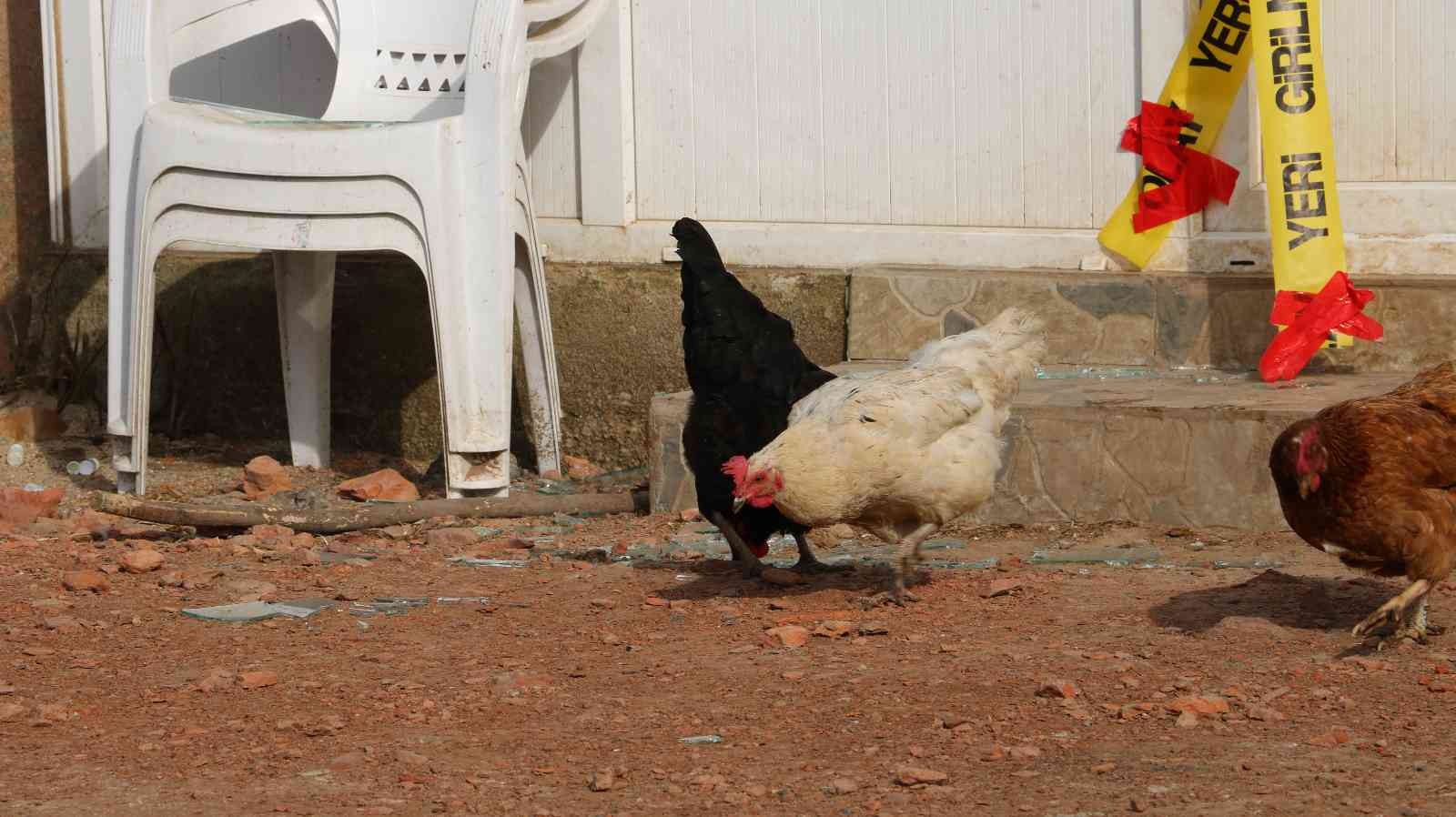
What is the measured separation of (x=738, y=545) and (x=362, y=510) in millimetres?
1483

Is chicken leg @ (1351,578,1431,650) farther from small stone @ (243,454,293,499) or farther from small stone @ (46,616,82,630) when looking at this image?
small stone @ (243,454,293,499)

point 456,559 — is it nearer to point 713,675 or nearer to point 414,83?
point 713,675

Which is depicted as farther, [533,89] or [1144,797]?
[533,89]

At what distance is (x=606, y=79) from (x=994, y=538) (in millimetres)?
2593

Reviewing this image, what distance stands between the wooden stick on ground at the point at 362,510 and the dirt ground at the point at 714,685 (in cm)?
10

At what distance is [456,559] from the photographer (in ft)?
17.6

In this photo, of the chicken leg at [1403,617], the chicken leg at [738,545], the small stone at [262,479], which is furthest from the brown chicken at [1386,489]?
the small stone at [262,479]

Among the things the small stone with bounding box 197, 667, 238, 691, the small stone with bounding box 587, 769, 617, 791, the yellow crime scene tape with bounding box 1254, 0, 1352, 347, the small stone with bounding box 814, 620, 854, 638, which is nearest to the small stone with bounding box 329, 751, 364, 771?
the small stone with bounding box 587, 769, 617, 791

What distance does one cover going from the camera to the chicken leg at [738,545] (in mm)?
4941

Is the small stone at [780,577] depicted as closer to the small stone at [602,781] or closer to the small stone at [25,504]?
the small stone at [602,781]

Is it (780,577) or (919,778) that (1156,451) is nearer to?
(780,577)

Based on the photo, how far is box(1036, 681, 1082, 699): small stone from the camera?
368cm

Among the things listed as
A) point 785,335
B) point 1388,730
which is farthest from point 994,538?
point 1388,730

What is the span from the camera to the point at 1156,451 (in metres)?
5.39
